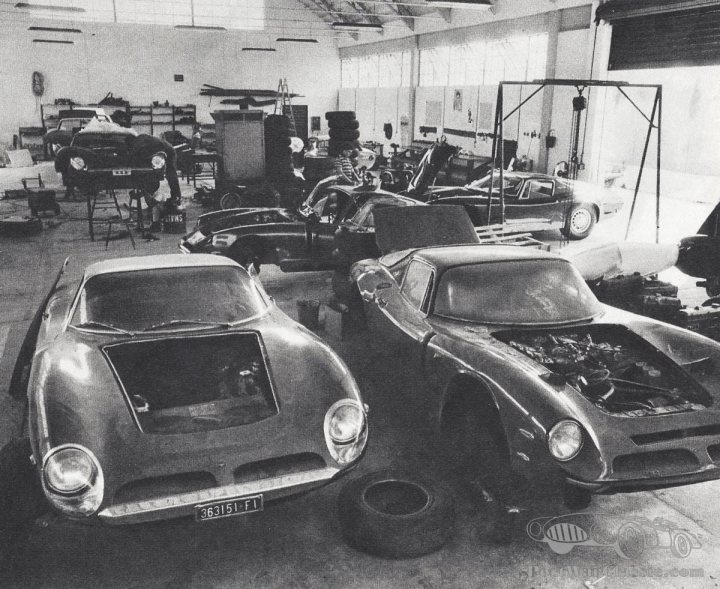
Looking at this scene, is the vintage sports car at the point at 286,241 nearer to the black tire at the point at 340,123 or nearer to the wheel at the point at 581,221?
the wheel at the point at 581,221

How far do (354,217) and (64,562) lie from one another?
5.45m

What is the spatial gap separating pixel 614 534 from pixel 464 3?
1479 centimetres

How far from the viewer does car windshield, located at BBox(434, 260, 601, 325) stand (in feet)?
14.3

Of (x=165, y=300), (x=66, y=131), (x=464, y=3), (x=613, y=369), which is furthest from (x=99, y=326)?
(x=66, y=131)

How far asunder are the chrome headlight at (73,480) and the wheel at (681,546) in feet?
9.49

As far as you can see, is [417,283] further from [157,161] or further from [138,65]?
[138,65]

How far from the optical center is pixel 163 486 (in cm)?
299

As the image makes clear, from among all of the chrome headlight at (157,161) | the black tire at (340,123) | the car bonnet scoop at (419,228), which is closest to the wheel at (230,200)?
the chrome headlight at (157,161)

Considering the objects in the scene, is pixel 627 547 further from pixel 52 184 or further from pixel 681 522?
pixel 52 184

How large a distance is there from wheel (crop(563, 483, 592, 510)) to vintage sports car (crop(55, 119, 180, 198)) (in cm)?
966

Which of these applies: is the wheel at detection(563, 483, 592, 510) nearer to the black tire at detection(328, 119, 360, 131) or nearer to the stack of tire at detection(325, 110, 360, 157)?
the stack of tire at detection(325, 110, 360, 157)

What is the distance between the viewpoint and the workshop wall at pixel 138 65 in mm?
25438

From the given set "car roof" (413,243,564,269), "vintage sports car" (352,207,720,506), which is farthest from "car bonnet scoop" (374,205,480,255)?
"car roof" (413,243,564,269)

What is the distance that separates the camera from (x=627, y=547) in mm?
3420
